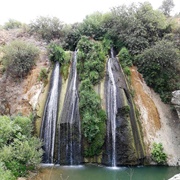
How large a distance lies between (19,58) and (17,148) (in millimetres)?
8118

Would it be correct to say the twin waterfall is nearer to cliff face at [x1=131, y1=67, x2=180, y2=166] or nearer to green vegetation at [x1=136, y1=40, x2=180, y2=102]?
cliff face at [x1=131, y1=67, x2=180, y2=166]

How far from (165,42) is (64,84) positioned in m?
7.22

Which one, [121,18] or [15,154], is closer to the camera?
[15,154]

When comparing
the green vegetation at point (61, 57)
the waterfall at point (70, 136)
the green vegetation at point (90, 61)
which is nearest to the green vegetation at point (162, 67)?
the green vegetation at point (90, 61)

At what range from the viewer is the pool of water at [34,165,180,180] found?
1161cm

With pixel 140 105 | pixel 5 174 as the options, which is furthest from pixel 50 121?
pixel 140 105

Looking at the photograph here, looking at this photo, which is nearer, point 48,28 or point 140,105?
point 140,105

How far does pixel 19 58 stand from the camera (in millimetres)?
17891

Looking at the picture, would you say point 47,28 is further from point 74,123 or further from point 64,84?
point 74,123

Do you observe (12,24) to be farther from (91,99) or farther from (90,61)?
(91,99)

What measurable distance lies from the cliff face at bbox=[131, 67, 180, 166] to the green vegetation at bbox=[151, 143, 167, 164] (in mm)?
289

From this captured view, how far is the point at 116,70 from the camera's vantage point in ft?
54.3

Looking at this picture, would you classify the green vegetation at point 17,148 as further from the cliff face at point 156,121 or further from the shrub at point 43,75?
the cliff face at point 156,121

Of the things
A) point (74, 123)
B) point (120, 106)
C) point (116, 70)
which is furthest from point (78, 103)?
point (116, 70)
